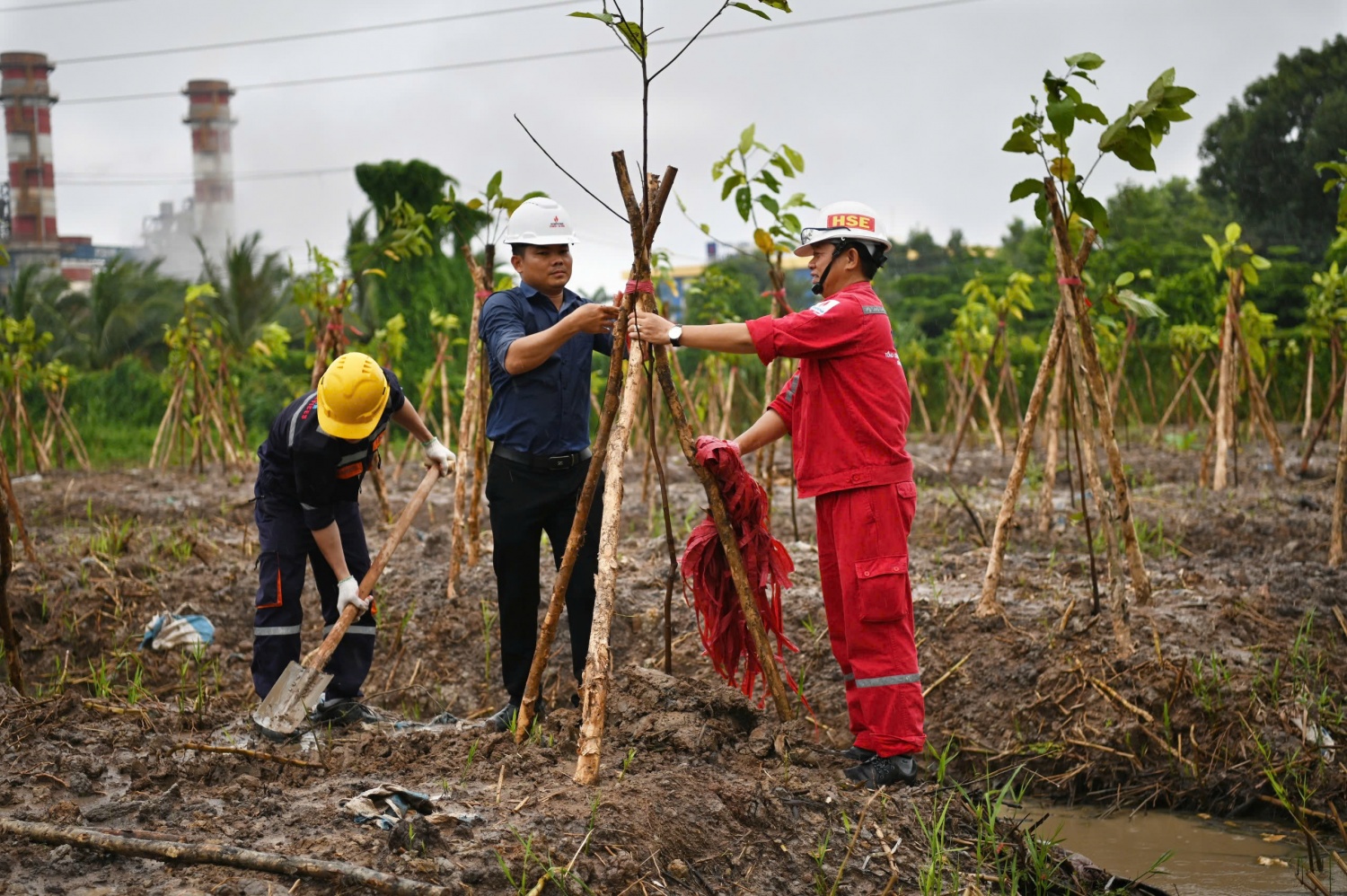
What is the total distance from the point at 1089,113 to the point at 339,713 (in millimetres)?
3541

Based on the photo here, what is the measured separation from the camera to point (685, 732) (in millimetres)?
3438

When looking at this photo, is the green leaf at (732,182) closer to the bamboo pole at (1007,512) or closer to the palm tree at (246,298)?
the bamboo pole at (1007,512)

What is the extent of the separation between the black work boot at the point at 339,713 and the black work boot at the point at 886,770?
189 centimetres

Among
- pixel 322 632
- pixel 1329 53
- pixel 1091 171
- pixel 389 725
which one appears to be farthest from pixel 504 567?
pixel 1329 53

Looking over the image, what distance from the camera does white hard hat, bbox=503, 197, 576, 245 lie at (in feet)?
13.2

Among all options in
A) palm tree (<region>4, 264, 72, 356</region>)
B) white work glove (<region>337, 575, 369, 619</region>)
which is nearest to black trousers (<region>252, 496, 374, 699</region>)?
white work glove (<region>337, 575, 369, 619</region>)

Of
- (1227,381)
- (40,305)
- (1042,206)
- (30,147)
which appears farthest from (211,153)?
(1042,206)

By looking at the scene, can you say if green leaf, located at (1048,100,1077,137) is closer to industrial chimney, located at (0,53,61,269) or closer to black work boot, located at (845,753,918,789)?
black work boot, located at (845,753,918,789)

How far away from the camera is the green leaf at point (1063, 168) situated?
14.4ft

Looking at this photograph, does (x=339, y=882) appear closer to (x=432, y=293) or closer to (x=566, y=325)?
(x=566, y=325)

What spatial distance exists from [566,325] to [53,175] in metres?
44.6

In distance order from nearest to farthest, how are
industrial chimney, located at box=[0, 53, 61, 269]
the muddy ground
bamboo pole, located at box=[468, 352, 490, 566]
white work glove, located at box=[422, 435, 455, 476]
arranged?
the muddy ground < white work glove, located at box=[422, 435, 455, 476] < bamboo pole, located at box=[468, 352, 490, 566] < industrial chimney, located at box=[0, 53, 61, 269]

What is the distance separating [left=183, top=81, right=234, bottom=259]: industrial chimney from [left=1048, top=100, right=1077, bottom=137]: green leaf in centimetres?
5048

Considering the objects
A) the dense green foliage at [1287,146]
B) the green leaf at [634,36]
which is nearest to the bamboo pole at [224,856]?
the green leaf at [634,36]
